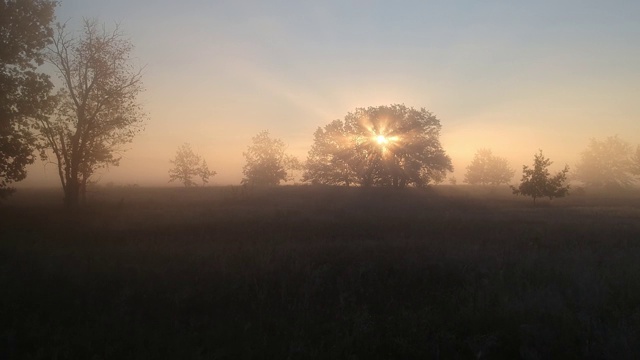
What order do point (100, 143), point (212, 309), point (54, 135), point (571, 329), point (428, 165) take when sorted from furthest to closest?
point (428, 165)
point (100, 143)
point (54, 135)
point (212, 309)
point (571, 329)

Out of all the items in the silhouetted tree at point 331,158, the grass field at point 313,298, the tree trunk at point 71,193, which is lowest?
the grass field at point 313,298

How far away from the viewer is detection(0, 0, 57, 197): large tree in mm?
20812

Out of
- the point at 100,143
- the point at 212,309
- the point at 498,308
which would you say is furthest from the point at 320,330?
the point at 100,143

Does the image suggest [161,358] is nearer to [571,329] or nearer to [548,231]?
[571,329]

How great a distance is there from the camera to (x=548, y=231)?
62.1ft

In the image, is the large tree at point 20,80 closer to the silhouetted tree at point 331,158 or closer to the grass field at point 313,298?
the grass field at point 313,298

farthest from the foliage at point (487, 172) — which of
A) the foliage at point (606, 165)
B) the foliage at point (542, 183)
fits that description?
the foliage at point (542, 183)

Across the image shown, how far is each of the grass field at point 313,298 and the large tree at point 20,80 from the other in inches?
262

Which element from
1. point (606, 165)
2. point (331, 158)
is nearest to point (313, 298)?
point (331, 158)

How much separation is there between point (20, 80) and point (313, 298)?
1988 cm

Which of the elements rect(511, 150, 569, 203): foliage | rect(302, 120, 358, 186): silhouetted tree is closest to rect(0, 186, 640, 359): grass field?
rect(511, 150, 569, 203): foliage

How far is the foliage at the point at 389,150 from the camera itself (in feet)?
175

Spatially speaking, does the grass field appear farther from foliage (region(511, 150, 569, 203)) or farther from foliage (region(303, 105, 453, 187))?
foliage (region(303, 105, 453, 187))

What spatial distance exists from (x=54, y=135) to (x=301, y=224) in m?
15.0
